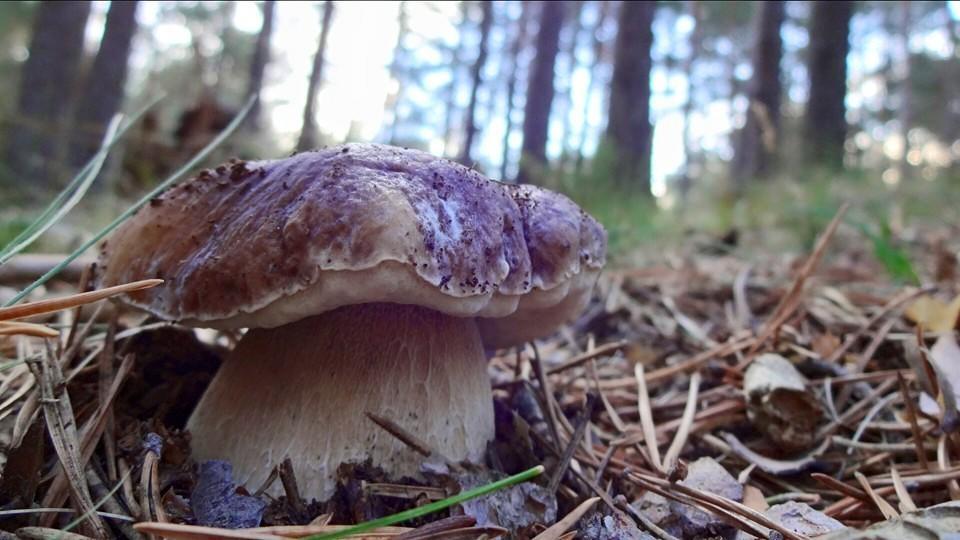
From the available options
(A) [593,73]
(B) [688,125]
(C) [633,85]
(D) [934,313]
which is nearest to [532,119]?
(C) [633,85]

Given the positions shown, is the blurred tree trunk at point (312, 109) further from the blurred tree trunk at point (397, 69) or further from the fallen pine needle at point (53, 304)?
the fallen pine needle at point (53, 304)

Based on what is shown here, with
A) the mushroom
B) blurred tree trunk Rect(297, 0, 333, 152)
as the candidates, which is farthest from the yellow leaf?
blurred tree trunk Rect(297, 0, 333, 152)

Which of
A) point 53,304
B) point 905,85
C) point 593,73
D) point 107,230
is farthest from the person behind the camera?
point 593,73

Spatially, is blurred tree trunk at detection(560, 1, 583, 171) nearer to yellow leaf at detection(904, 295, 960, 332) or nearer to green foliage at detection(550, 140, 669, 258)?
green foliage at detection(550, 140, 669, 258)

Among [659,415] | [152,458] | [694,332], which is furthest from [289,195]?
[694,332]

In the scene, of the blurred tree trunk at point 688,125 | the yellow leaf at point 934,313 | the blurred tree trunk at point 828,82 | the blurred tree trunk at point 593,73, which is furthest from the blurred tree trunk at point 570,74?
the yellow leaf at point 934,313

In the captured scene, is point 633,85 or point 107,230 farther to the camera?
point 633,85

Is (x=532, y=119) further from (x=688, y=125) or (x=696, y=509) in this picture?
(x=688, y=125)
